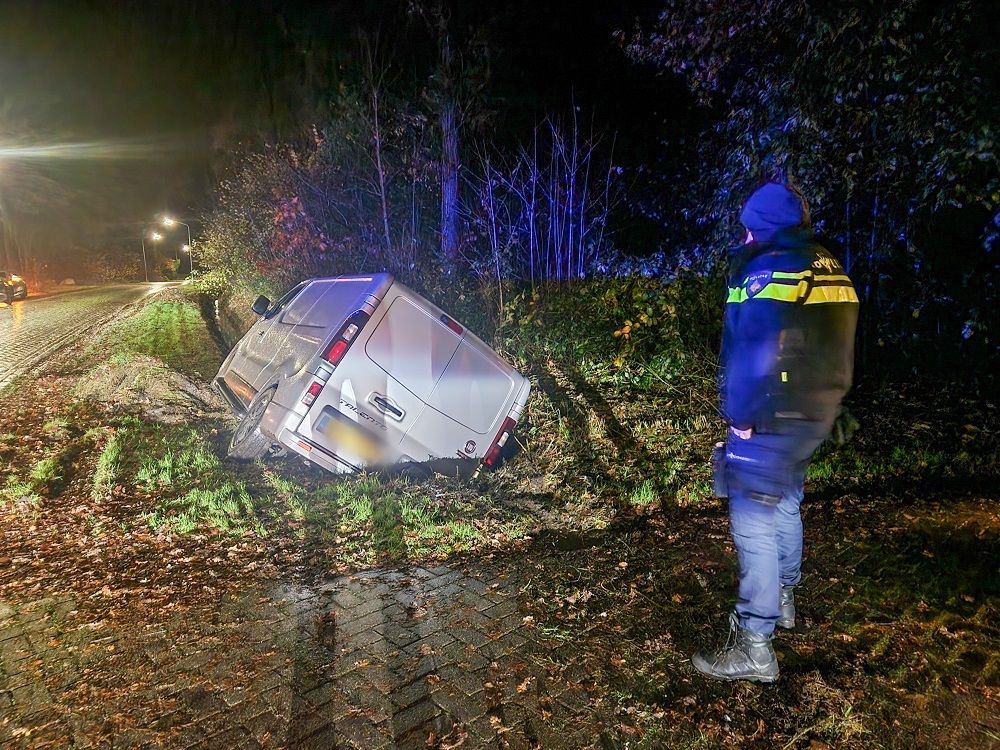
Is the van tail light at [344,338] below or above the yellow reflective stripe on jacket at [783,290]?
below

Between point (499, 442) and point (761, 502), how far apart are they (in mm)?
3066

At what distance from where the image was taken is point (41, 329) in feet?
52.1

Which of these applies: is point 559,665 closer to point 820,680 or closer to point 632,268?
point 820,680

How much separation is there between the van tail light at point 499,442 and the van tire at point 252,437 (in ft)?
6.33

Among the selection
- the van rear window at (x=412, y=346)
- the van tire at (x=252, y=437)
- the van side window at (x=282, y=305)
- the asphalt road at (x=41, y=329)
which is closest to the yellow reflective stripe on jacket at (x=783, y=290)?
the van rear window at (x=412, y=346)

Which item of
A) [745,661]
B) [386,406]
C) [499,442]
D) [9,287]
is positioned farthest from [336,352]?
[9,287]

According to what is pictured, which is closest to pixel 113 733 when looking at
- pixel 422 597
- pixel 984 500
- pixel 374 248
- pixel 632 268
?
pixel 422 597

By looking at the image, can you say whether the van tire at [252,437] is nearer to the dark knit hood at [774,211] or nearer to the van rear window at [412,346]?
the van rear window at [412,346]

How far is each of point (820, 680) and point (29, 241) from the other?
61874 millimetres

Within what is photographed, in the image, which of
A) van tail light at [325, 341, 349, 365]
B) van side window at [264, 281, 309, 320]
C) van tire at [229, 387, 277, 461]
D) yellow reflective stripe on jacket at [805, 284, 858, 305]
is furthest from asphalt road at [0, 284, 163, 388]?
yellow reflective stripe on jacket at [805, 284, 858, 305]

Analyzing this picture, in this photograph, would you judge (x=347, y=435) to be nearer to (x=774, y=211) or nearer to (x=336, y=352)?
(x=336, y=352)

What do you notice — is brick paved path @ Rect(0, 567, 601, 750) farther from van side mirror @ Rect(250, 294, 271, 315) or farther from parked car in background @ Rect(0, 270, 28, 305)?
parked car in background @ Rect(0, 270, 28, 305)

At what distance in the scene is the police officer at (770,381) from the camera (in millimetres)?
2594

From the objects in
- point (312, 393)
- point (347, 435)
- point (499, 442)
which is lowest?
point (499, 442)
